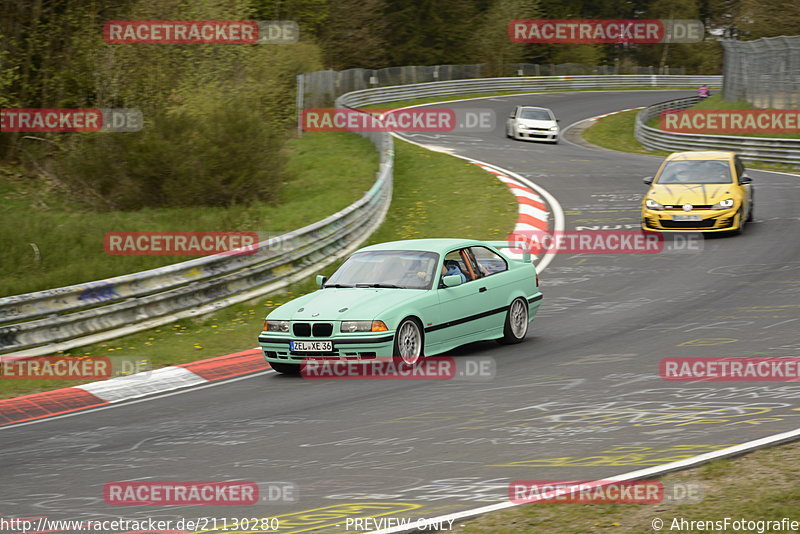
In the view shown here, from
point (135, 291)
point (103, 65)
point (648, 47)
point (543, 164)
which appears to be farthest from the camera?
point (648, 47)

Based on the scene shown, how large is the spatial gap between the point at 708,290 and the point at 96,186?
513 inches

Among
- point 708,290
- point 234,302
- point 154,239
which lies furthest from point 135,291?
point 708,290

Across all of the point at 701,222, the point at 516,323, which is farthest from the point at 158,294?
the point at 701,222

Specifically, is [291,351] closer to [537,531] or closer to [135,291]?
[135,291]

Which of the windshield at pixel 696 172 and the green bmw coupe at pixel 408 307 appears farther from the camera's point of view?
the windshield at pixel 696 172

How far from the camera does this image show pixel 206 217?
64.7 ft

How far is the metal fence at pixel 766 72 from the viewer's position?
1475 inches

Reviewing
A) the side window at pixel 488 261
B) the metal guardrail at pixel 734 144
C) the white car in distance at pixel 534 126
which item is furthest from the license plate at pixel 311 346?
the white car in distance at pixel 534 126

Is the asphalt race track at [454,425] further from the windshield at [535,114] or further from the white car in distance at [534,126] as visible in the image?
the windshield at [535,114]

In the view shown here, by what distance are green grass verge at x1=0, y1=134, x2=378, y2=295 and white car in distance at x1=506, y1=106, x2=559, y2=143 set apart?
1025 centimetres

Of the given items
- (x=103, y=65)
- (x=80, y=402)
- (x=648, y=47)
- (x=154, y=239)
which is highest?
(x=648, y=47)

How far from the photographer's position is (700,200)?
19.4 meters

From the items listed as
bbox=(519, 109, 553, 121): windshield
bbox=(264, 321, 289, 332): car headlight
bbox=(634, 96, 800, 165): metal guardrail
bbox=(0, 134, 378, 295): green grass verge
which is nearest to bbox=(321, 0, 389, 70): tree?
bbox=(519, 109, 553, 121): windshield

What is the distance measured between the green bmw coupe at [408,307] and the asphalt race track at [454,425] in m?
0.36
